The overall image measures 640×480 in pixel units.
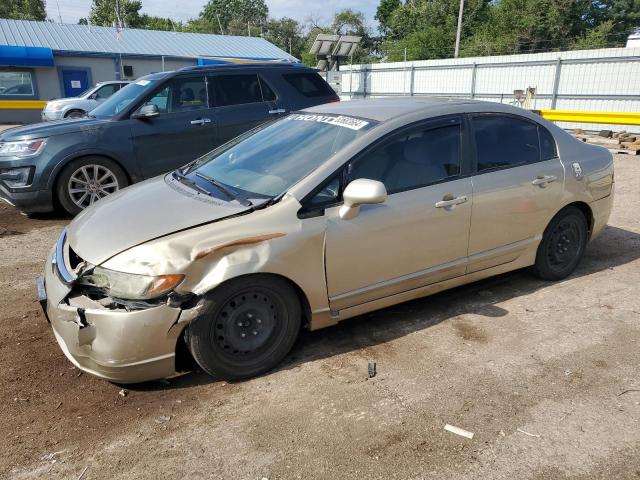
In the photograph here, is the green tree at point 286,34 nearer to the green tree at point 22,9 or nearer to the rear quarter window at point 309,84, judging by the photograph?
the green tree at point 22,9

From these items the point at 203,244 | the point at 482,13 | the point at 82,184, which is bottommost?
the point at 82,184

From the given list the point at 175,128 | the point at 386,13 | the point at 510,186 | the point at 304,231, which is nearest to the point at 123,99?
the point at 175,128

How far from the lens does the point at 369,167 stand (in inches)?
138

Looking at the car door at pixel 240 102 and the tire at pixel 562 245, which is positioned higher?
the car door at pixel 240 102

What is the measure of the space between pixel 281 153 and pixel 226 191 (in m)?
0.54

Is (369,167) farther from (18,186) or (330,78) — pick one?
(330,78)

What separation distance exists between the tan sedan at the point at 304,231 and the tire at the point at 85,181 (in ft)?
9.53

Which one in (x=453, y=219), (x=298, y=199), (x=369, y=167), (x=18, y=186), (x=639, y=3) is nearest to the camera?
(x=298, y=199)

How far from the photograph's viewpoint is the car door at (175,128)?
6836 millimetres

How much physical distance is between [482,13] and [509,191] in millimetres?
46541

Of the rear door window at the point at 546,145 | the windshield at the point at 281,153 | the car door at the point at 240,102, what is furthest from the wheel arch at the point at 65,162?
the rear door window at the point at 546,145

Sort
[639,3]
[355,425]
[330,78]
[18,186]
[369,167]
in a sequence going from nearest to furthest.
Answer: [355,425]
[369,167]
[18,186]
[330,78]
[639,3]

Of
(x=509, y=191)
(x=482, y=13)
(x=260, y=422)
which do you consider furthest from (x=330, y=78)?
(x=482, y=13)

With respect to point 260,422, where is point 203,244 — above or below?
above
